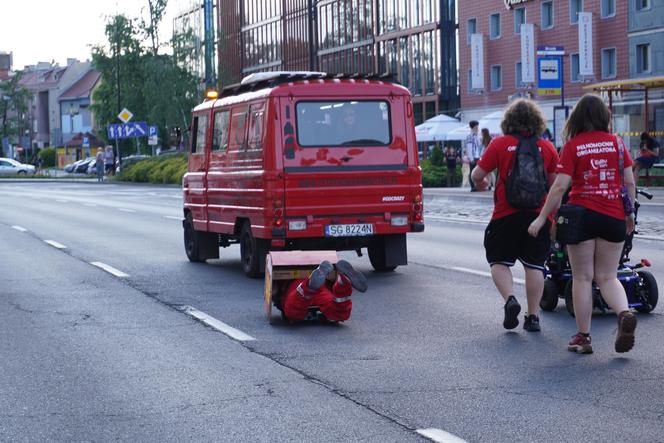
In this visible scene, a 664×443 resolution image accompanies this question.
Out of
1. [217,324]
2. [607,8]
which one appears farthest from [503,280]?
[607,8]

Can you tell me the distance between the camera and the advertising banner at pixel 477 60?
72.1 metres

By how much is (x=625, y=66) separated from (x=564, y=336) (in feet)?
173

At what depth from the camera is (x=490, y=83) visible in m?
72.8

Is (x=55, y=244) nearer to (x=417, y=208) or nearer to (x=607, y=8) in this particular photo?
(x=417, y=208)

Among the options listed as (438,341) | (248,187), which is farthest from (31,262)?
(438,341)

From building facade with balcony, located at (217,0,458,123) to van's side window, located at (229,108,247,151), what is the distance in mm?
62382

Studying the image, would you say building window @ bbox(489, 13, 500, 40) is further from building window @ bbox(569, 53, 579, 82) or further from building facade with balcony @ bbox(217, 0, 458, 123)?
building window @ bbox(569, 53, 579, 82)

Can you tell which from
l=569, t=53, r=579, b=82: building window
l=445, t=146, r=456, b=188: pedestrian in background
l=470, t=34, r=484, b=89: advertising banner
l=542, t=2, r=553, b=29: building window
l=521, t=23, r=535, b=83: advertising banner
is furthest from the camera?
l=470, t=34, r=484, b=89: advertising banner

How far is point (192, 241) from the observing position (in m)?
18.0

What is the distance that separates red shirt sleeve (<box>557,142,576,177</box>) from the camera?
880 centimetres

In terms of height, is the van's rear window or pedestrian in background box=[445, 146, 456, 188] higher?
the van's rear window

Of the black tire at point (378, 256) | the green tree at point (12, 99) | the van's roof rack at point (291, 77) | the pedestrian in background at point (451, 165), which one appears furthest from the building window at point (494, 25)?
the green tree at point (12, 99)

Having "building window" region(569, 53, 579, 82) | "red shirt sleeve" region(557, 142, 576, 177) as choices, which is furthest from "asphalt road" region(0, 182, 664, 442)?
"building window" region(569, 53, 579, 82)

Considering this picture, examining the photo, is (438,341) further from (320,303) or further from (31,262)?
(31,262)
